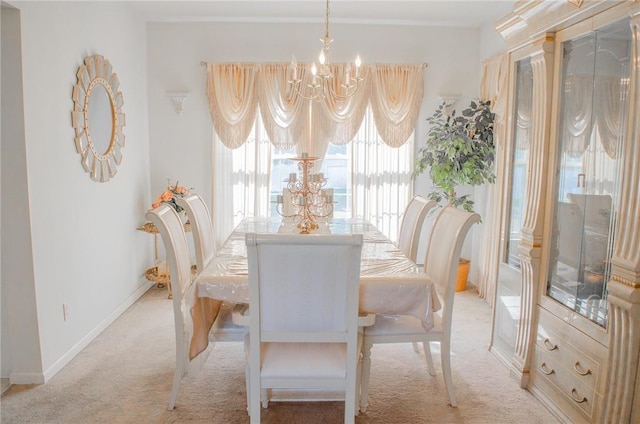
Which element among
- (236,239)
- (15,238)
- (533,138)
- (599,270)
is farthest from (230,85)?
(599,270)

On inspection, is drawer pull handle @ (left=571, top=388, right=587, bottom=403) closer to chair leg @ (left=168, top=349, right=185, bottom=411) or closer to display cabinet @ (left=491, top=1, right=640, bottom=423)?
display cabinet @ (left=491, top=1, right=640, bottom=423)

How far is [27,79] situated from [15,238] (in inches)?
35.6

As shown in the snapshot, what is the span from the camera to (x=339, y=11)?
13.6 feet

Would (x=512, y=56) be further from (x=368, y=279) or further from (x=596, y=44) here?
(x=368, y=279)

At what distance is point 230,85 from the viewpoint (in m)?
4.47

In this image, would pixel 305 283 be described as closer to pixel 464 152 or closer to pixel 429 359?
pixel 429 359

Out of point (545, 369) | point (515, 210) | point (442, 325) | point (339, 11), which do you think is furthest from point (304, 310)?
point (339, 11)

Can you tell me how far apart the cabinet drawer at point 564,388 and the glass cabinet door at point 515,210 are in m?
0.30

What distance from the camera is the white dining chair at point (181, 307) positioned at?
220cm

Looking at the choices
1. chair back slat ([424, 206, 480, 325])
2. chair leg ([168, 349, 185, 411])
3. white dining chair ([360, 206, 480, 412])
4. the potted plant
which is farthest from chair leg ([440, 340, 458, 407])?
the potted plant

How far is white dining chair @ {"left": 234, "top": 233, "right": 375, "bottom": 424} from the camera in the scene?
1.78 m

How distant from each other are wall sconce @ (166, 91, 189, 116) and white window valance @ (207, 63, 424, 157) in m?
0.25

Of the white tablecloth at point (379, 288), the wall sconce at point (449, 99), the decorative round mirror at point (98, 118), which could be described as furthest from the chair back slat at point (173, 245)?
the wall sconce at point (449, 99)

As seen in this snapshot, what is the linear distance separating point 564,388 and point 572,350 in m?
0.23
